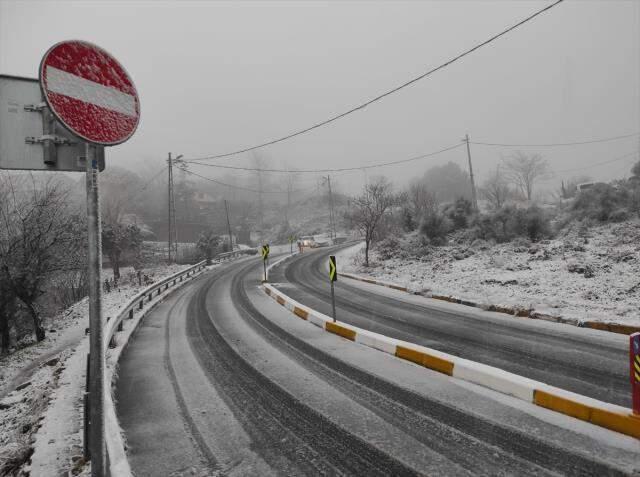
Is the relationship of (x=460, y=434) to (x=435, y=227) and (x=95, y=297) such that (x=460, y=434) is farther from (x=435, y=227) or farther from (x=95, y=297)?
(x=435, y=227)

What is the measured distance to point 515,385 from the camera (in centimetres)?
529

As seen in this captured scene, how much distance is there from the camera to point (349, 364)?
690cm

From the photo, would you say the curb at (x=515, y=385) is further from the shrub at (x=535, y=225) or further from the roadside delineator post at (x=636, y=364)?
the shrub at (x=535, y=225)

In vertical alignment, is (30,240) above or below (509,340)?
above

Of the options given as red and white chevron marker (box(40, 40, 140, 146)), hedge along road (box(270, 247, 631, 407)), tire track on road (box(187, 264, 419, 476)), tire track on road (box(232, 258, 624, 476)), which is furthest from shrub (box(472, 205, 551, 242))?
red and white chevron marker (box(40, 40, 140, 146))

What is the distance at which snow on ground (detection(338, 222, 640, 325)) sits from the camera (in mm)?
10148

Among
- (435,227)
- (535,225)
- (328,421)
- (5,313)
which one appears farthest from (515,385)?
(435,227)

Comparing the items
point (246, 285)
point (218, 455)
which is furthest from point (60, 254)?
point (218, 455)

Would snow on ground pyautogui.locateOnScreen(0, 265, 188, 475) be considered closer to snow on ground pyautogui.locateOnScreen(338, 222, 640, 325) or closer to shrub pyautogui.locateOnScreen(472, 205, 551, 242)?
snow on ground pyautogui.locateOnScreen(338, 222, 640, 325)

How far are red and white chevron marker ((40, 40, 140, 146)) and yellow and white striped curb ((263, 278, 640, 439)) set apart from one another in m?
5.67

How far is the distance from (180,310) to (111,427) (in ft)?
30.1

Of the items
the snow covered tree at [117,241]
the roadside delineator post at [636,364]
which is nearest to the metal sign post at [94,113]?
the roadside delineator post at [636,364]

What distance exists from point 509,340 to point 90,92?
8.33 m

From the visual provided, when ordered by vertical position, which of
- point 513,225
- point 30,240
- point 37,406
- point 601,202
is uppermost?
point 601,202
